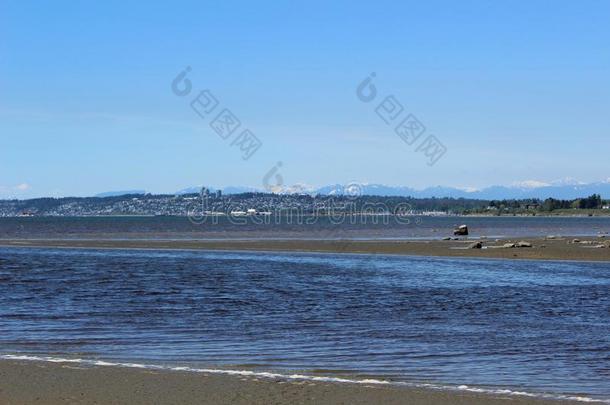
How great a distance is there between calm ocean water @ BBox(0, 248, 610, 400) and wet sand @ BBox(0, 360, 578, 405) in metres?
1.21

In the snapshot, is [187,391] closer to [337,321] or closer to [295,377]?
[295,377]

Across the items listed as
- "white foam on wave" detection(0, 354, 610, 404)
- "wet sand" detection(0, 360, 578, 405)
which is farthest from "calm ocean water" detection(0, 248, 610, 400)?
"wet sand" detection(0, 360, 578, 405)

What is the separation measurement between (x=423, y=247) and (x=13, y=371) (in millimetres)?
57564

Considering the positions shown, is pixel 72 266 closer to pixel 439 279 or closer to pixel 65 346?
pixel 439 279

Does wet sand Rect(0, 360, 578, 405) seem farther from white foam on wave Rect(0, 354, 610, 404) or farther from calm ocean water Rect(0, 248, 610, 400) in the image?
calm ocean water Rect(0, 248, 610, 400)

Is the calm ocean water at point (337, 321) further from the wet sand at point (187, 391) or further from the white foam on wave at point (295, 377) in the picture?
the wet sand at point (187, 391)

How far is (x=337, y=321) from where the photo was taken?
2441 cm

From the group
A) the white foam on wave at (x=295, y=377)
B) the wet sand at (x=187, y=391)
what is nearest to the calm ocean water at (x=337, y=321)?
the white foam on wave at (x=295, y=377)

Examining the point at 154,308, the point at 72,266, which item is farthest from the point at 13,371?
the point at 72,266

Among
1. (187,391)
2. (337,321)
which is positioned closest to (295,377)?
(187,391)

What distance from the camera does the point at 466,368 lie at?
1711 centimetres

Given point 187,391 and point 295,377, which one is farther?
point 295,377

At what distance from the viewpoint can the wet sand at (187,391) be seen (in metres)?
13.8

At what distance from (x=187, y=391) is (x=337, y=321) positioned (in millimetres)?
10321
